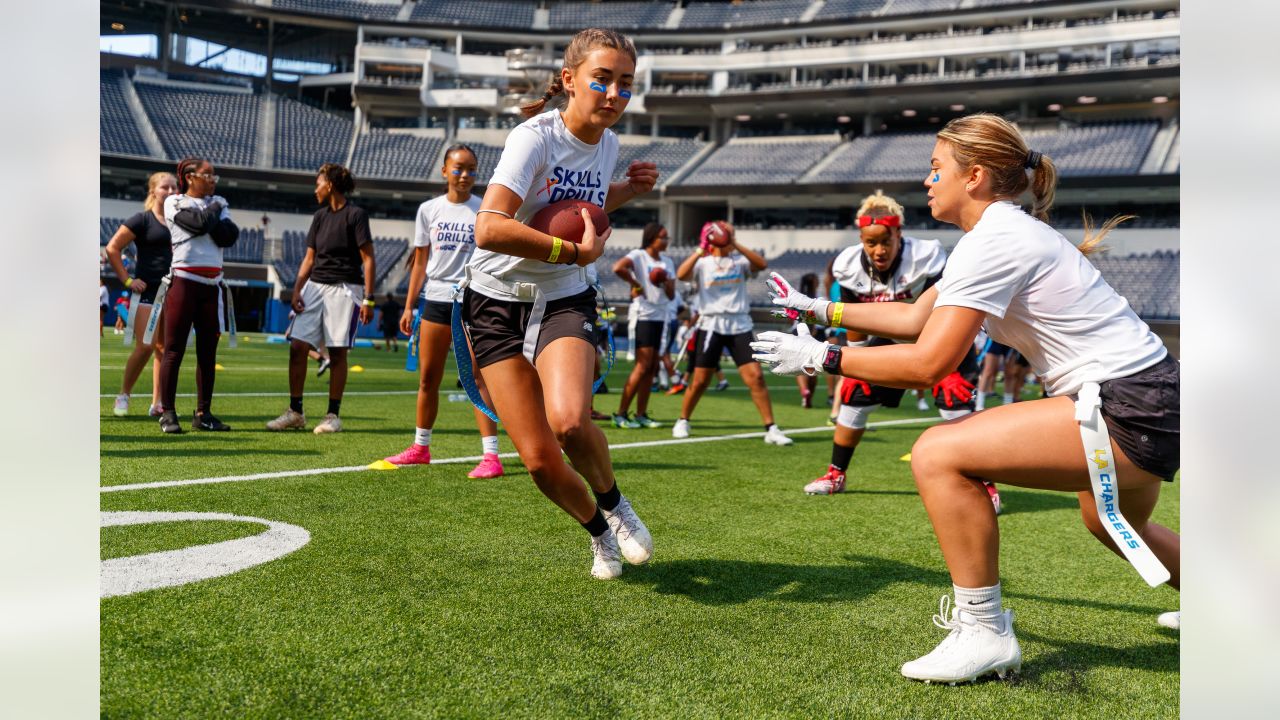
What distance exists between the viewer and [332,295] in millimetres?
7816

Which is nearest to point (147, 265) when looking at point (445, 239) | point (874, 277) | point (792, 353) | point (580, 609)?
point (445, 239)

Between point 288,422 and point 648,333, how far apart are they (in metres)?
4.05

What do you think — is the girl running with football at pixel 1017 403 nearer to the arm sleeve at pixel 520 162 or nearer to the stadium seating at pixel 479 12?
the arm sleeve at pixel 520 162

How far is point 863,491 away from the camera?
244 inches

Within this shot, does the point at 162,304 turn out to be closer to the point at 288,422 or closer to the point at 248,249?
the point at 288,422

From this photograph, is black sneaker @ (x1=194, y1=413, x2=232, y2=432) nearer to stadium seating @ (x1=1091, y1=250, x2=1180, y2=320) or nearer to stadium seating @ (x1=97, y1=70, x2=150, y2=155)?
stadium seating @ (x1=1091, y1=250, x2=1180, y2=320)

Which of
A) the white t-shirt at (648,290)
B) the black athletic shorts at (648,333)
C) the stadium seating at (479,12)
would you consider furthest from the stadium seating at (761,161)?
the black athletic shorts at (648,333)

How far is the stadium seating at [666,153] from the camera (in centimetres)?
4675

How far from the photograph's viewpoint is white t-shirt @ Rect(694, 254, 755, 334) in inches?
363

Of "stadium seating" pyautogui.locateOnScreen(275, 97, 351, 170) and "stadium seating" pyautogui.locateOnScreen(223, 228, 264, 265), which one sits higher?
"stadium seating" pyautogui.locateOnScreen(275, 97, 351, 170)

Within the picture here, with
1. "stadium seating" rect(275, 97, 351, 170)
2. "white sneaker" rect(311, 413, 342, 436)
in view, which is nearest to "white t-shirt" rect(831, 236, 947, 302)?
"white sneaker" rect(311, 413, 342, 436)

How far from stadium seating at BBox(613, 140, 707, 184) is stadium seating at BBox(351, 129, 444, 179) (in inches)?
379
